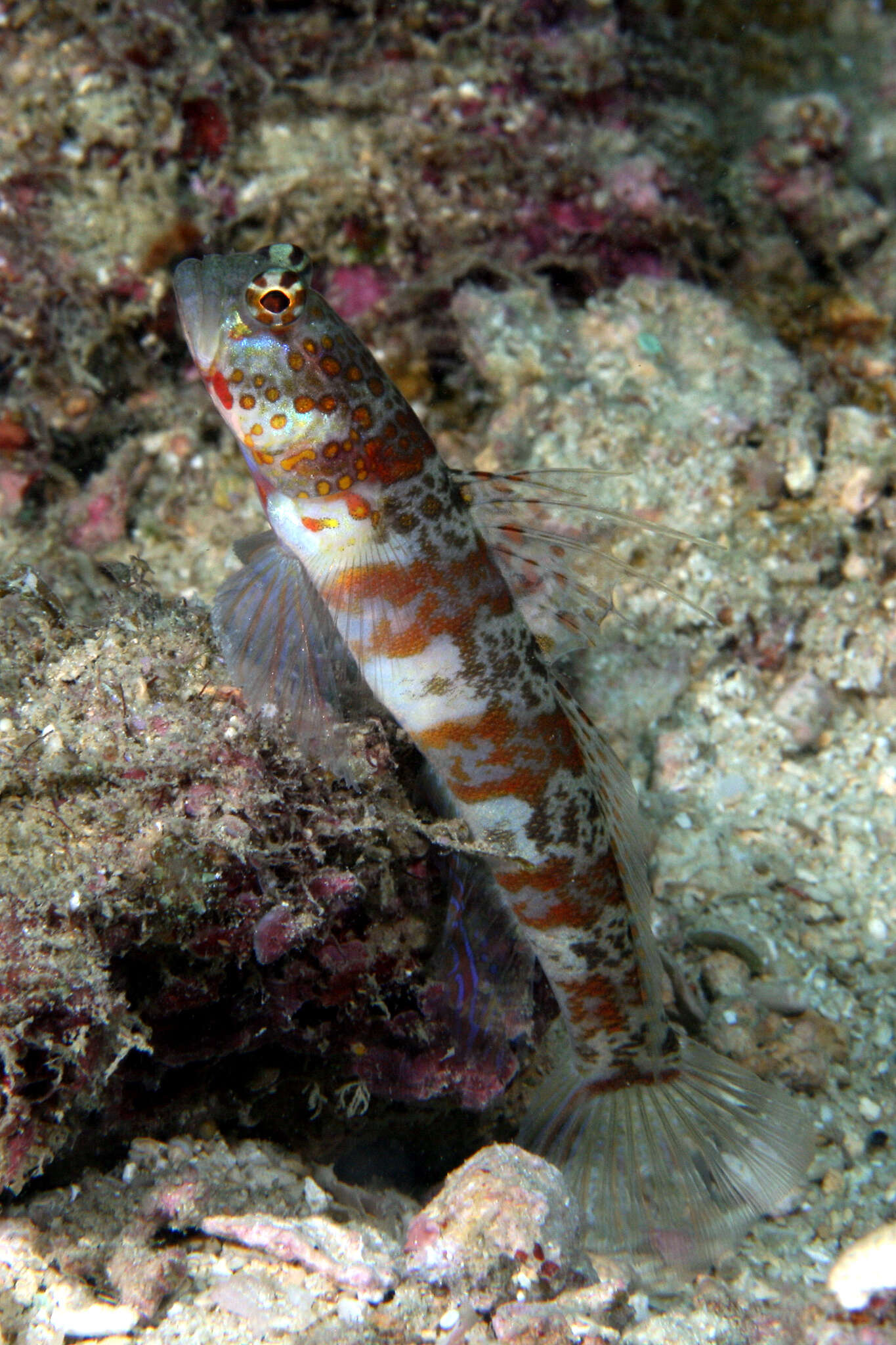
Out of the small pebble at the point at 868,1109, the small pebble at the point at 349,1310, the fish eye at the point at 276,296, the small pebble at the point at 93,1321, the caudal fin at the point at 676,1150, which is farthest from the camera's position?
the small pebble at the point at 868,1109

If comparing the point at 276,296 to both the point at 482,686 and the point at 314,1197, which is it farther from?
the point at 314,1197

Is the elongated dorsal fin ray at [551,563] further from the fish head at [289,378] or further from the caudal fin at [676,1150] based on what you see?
the caudal fin at [676,1150]

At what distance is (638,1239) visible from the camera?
8.14 ft

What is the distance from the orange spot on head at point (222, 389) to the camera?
2244 mm

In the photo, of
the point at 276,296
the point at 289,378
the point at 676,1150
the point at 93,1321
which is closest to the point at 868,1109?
the point at 676,1150

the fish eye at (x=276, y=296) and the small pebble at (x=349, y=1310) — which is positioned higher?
the fish eye at (x=276, y=296)

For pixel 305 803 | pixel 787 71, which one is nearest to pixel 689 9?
pixel 787 71

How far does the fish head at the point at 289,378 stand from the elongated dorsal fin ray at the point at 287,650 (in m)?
0.24

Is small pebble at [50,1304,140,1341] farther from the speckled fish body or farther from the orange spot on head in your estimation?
the orange spot on head

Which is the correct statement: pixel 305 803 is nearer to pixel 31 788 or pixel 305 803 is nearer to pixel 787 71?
pixel 31 788

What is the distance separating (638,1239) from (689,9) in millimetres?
6565

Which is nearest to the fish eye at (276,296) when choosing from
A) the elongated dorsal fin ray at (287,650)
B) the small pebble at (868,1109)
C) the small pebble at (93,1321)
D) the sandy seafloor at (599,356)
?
the elongated dorsal fin ray at (287,650)

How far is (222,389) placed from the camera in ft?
7.39

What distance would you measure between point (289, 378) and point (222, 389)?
187 millimetres
